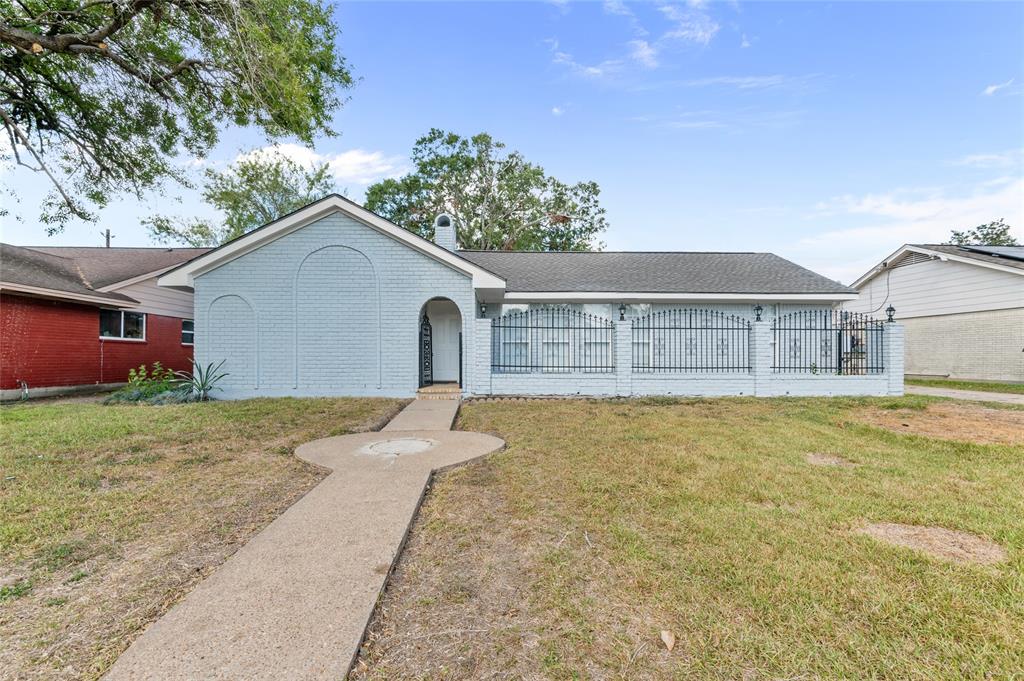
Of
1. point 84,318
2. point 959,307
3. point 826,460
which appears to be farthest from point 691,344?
point 84,318

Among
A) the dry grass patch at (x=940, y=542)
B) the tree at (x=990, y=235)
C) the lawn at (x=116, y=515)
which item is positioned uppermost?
the tree at (x=990, y=235)

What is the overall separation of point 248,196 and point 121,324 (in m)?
19.0

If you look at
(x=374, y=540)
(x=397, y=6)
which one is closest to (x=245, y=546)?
(x=374, y=540)

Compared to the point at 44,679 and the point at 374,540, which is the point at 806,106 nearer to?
the point at 374,540

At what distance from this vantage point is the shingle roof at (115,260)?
14.5 meters

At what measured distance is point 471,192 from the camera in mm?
30109

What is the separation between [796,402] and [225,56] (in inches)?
597

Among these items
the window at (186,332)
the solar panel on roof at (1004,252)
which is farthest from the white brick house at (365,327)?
the solar panel on roof at (1004,252)

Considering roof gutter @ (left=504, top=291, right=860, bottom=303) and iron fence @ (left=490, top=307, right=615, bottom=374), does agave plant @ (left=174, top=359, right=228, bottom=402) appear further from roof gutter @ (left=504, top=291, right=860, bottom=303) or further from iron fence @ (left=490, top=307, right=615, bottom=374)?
roof gutter @ (left=504, top=291, right=860, bottom=303)

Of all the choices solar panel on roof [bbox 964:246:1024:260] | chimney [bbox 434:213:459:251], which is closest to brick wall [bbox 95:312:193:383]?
chimney [bbox 434:213:459:251]

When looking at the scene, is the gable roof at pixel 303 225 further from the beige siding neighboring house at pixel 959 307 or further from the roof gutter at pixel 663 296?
the beige siding neighboring house at pixel 959 307

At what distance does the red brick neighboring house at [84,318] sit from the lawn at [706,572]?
1381 centimetres

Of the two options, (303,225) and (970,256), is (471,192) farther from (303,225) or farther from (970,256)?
(970,256)

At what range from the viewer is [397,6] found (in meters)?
10.5
